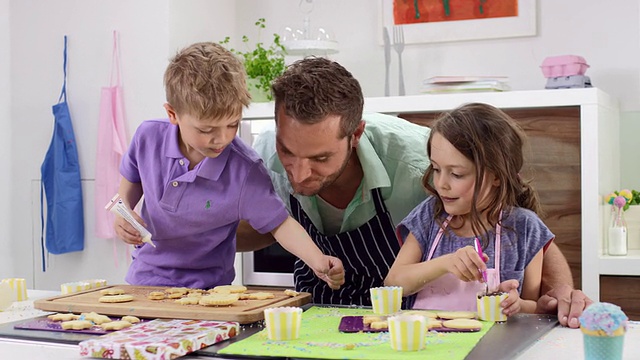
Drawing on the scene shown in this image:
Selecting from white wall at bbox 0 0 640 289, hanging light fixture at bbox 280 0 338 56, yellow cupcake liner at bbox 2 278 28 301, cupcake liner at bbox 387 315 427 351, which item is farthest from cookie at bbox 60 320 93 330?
hanging light fixture at bbox 280 0 338 56

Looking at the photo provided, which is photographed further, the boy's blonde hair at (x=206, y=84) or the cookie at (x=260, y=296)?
the boy's blonde hair at (x=206, y=84)

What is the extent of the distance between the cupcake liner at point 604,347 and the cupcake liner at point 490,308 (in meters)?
0.28

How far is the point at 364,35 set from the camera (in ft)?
12.5

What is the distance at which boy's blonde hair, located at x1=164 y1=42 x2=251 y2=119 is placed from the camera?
1.76m

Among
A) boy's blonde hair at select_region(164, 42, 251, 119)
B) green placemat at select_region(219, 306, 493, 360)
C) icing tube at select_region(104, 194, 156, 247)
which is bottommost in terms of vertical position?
green placemat at select_region(219, 306, 493, 360)

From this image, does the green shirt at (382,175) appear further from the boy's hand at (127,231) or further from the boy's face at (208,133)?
the boy's hand at (127,231)

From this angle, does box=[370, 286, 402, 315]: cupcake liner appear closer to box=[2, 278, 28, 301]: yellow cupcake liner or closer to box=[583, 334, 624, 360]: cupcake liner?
box=[583, 334, 624, 360]: cupcake liner

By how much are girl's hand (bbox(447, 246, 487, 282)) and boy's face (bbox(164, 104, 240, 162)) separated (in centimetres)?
54

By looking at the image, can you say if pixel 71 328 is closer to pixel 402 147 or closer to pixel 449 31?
pixel 402 147

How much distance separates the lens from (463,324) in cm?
140

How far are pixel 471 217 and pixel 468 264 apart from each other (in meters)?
0.33

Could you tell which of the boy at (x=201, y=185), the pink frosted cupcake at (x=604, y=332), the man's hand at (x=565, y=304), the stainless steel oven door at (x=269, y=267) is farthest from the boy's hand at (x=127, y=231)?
the stainless steel oven door at (x=269, y=267)

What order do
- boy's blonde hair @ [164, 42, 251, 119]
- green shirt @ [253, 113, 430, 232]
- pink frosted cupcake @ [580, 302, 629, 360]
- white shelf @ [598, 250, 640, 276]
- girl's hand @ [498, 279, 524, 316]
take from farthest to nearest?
white shelf @ [598, 250, 640, 276], green shirt @ [253, 113, 430, 232], boy's blonde hair @ [164, 42, 251, 119], girl's hand @ [498, 279, 524, 316], pink frosted cupcake @ [580, 302, 629, 360]

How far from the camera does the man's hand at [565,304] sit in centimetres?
152
